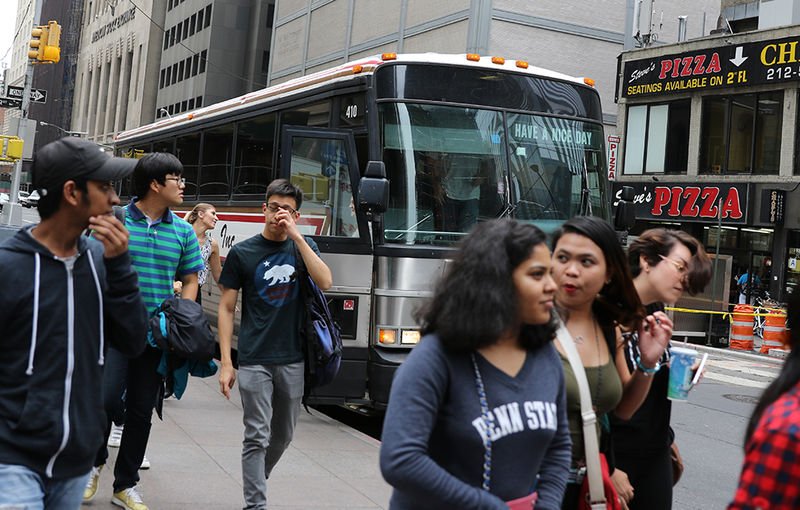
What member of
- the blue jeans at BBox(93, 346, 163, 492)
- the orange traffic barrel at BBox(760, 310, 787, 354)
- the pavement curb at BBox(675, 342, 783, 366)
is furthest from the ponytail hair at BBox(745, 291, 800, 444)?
the orange traffic barrel at BBox(760, 310, 787, 354)

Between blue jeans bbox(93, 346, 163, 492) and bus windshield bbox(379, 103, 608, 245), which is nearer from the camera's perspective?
blue jeans bbox(93, 346, 163, 492)

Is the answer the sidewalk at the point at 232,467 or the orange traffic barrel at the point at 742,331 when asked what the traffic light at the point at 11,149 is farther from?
the orange traffic barrel at the point at 742,331

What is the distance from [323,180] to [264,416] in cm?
408

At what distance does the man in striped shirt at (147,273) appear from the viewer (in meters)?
5.34

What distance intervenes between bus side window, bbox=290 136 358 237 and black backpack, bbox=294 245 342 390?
11.0 feet

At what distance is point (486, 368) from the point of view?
2553mm

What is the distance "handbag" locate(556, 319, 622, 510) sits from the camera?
319 cm

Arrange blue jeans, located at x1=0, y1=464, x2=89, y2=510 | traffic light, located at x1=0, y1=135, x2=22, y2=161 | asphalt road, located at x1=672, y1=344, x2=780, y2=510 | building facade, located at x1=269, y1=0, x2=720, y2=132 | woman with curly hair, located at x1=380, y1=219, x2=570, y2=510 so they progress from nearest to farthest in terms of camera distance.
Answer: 1. woman with curly hair, located at x1=380, y1=219, x2=570, y2=510
2. blue jeans, located at x1=0, y1=464, x2=89, y2=510
3. asphalt road, located at x1=672, y1=344, x2=780, y2=510
4. traffic light, located at x1=0, y1=135, x2=22, y2=161
5. building facade, located at x1=269, y1=0, x2=720, y2=132

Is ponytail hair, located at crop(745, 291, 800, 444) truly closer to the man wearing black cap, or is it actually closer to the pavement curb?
the man wearing black cap

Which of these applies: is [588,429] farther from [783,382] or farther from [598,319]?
[783,382]

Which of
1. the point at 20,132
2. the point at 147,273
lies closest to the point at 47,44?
the point at 20,132

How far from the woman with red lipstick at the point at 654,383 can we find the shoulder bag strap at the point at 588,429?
0.49 meters

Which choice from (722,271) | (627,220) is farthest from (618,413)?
(722,271)

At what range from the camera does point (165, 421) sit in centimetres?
852
